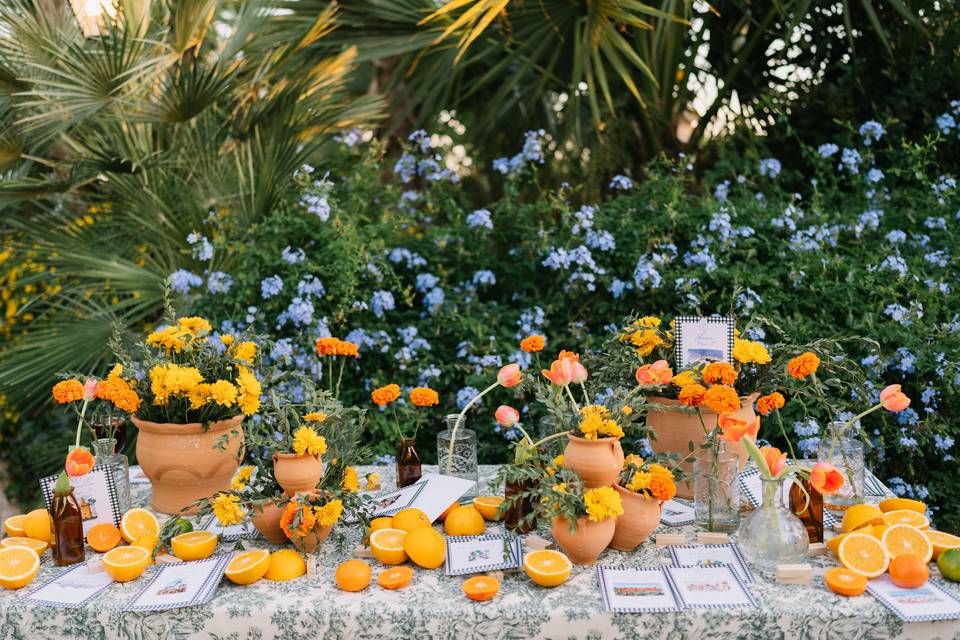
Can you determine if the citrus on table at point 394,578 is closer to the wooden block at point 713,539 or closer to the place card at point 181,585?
the place card at point 181,585

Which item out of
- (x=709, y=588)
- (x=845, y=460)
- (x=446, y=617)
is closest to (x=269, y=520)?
(x=446, y=617)

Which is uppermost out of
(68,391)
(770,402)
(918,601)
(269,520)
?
(68,391)

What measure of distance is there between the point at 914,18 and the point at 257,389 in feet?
9.83

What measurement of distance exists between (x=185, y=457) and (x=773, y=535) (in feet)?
3.74

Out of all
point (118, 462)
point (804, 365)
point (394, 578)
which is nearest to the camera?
point (394, 578)

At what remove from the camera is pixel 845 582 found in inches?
55.4

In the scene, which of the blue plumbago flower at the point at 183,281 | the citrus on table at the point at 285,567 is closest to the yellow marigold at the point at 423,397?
the citrus on table at the point at 285,567

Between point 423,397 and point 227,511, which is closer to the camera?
point 227,511

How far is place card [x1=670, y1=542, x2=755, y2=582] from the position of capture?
1.53 metres

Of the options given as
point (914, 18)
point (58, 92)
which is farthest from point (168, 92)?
point (914, 18)

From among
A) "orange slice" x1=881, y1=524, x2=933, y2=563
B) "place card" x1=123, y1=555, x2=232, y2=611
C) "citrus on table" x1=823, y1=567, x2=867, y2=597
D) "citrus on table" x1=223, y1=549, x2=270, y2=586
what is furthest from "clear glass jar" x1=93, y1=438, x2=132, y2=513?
"orange slice" x1=881, y1=524, x2=933, y2=563

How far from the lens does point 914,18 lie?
11.1ft

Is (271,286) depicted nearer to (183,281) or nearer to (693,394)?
(183,281)

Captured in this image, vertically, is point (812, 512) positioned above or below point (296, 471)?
below
